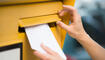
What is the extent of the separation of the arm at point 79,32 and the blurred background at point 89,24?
0.71 feet

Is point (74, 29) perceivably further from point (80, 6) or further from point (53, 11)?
point (80, 6)

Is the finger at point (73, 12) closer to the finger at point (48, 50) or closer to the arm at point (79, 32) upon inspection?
the arm at point (79, 32)

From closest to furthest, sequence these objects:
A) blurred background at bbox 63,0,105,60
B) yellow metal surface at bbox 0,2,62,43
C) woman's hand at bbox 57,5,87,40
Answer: yellow metal surface at bbox 0,2,62,43
woman's hand at bbox 57,5,87,40
blurred background at bbox 63,0,105,60

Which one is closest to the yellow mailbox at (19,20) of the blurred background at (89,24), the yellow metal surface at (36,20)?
the yellow metal surface at (36,20)

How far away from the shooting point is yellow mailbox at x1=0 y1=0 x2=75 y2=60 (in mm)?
408

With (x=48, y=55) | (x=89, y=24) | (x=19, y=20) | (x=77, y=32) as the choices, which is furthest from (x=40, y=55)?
(x=89, y=24)

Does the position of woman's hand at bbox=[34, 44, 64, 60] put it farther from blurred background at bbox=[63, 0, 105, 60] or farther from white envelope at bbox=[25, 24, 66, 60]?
blurred background at bbox=[63, 0, 105, 60]

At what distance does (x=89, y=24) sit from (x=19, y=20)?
76 centimetres

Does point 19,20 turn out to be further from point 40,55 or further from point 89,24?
point 89,24

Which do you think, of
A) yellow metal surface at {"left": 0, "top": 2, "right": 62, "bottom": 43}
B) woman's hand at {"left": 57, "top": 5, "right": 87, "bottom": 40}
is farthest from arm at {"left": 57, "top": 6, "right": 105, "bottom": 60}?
yellow metal surface at {"left": 0, "top": 2, "right": 62, "bottom": 43}

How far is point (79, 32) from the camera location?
604 mm

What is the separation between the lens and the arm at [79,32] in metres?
0.57

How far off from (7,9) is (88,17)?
2.59 feet

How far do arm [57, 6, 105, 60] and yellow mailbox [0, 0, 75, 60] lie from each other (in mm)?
62
